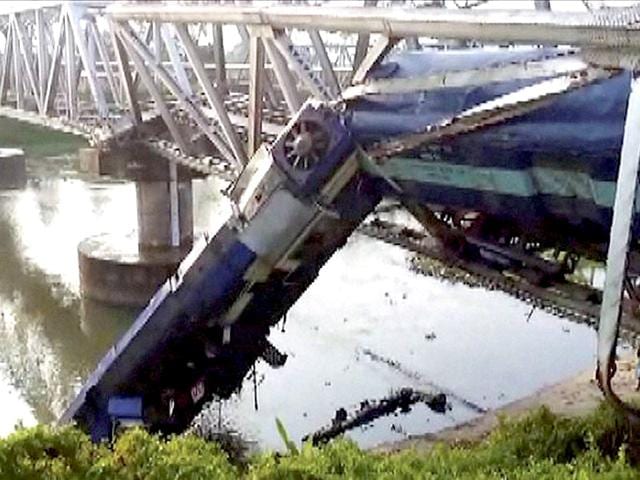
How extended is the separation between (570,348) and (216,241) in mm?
10619

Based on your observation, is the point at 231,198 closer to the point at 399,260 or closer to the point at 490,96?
the point at 490,96

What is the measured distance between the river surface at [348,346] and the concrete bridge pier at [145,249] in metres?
0.54

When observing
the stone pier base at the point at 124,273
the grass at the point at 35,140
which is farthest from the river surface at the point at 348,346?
the grass at the point at 35,140

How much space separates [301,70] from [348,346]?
986cm

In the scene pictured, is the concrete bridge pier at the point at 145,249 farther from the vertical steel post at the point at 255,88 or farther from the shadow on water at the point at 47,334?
the vertical steel post at the point at 255,88

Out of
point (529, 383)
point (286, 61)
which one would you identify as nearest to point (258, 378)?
point (529, 383)

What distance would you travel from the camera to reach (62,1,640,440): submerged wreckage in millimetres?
8914

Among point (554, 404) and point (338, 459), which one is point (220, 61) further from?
point (338, 459)

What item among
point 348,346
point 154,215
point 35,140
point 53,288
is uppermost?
point 154,215

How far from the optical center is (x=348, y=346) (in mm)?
21969

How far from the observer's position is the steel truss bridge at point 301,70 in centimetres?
821

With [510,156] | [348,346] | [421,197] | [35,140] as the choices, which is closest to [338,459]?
[510,156]

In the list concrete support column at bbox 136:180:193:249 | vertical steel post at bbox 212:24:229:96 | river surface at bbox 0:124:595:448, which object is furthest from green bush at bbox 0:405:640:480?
concrete support column at bbox 136:180:193:249

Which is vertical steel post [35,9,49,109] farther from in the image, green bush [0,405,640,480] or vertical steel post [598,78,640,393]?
vertical steel post [598,78,640,393]
